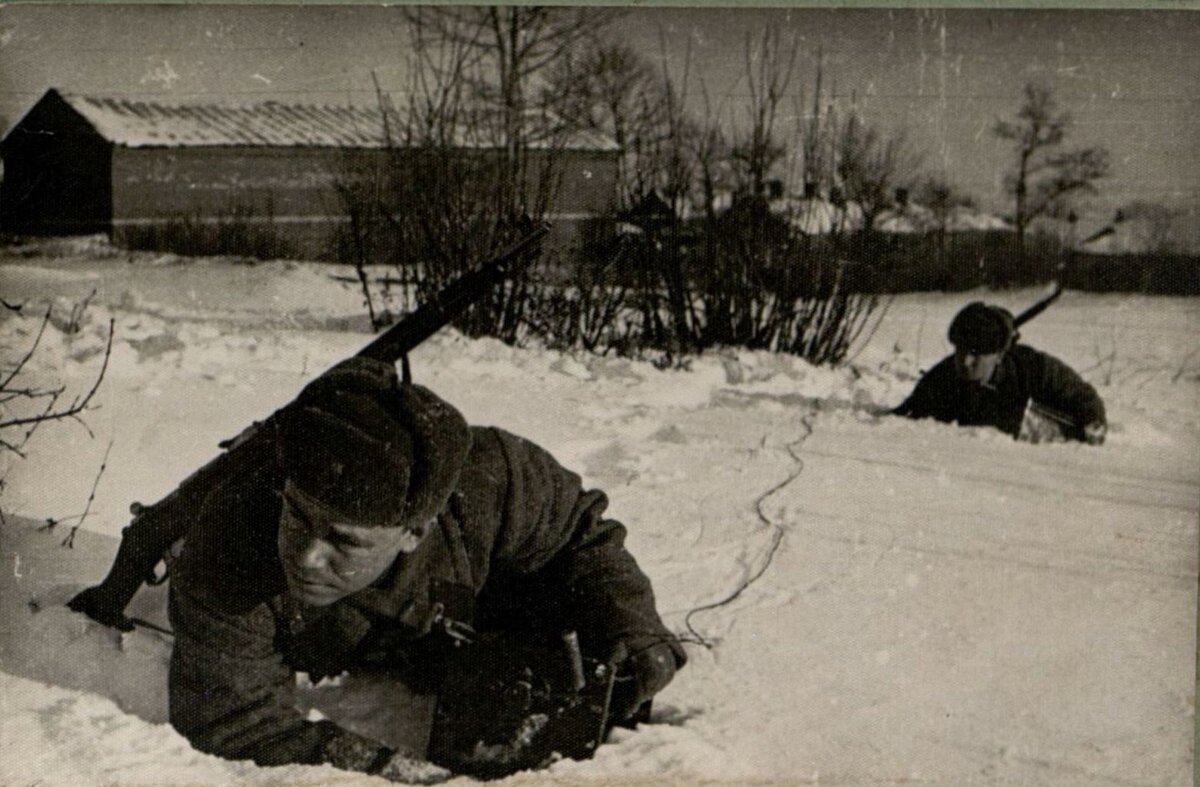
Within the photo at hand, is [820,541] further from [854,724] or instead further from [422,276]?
[422,276]

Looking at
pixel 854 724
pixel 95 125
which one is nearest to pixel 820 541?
pixel 854 724

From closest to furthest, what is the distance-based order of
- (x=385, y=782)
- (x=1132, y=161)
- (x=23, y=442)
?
(x=385, y=782) < (x=23, y=442) < (x=1132, y=161)

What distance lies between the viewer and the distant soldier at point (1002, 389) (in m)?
2.02

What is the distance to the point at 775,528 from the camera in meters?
1.96

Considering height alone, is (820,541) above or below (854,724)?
above

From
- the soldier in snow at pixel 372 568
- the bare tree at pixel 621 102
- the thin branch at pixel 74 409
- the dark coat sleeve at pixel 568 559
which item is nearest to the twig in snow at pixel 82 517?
the thin branch at pixel 74 409

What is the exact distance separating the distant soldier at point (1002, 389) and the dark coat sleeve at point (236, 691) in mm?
1231

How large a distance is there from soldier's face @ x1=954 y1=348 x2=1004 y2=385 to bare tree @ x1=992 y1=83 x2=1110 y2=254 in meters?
0.22

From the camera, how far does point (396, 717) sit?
173 centimetres

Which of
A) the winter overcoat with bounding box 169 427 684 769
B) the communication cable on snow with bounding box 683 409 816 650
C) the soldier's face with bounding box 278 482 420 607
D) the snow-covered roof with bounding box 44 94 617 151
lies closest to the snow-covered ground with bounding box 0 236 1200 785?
the communication cable on snow with bounding box 683 409 816 650

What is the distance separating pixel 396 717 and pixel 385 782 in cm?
10

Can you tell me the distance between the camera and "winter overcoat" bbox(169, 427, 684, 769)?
1550mm

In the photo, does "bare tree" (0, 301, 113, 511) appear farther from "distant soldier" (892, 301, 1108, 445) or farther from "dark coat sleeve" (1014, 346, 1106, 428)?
"dark coat sleeve" (1014, 346, 1106, 428)

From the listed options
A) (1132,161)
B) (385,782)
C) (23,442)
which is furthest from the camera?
(1132,161)
